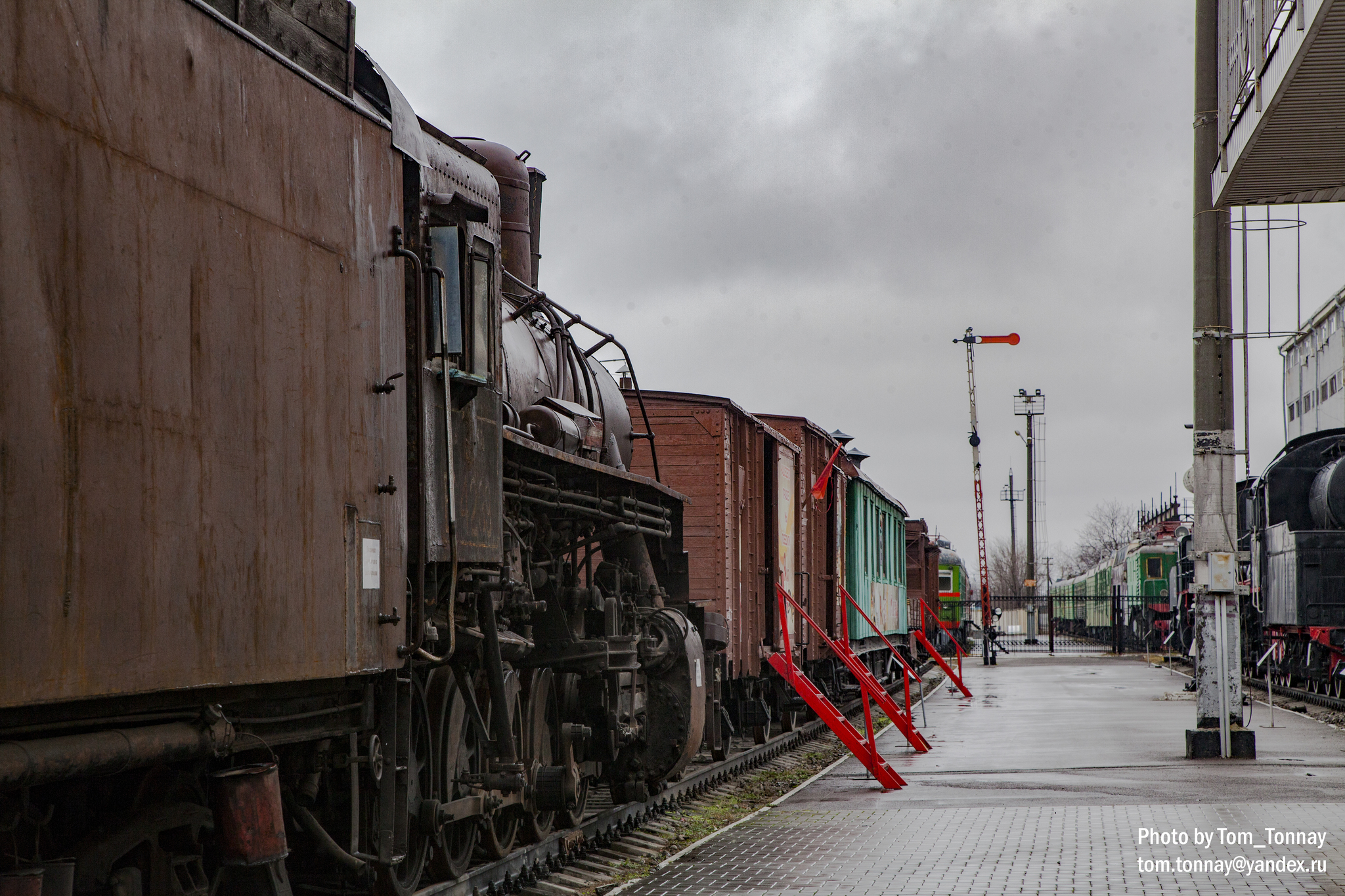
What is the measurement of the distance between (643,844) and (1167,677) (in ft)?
79.6

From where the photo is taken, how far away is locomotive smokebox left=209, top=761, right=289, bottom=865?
4.50 m

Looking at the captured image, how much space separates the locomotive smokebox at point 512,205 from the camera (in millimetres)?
9312

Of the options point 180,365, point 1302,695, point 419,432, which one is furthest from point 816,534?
point 180,365

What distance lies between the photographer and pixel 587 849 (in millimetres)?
8852

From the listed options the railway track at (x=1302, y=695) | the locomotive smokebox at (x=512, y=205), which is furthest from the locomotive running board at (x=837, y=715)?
the railway track at (x=1302, y=695)

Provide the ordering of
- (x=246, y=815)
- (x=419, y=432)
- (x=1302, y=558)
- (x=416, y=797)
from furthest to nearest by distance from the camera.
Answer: (x=1302, y=558) → (x=416, y=797) → (x=419, y=432) → (x=246, y=815)

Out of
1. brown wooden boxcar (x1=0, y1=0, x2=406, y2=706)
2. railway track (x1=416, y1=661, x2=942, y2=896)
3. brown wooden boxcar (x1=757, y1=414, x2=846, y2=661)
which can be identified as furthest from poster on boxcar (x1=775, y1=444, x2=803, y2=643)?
brown wooden boxcar (x1=0, y1=0, x2=406, y2=706)

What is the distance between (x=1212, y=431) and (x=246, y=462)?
11.4 m

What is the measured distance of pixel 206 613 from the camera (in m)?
4.09

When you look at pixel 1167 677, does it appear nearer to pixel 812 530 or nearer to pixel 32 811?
pixel 812 530

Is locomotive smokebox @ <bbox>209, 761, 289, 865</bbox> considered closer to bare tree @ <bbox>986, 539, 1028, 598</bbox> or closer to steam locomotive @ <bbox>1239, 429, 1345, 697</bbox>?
steam locomotive @ <bbox>1239, 429, 1345, 697</bbox>

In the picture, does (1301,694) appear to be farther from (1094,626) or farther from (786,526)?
(1094,626)

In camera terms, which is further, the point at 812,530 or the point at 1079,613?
the point at 1079,613

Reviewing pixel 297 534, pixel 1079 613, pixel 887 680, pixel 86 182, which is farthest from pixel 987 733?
pixel 1079 613
